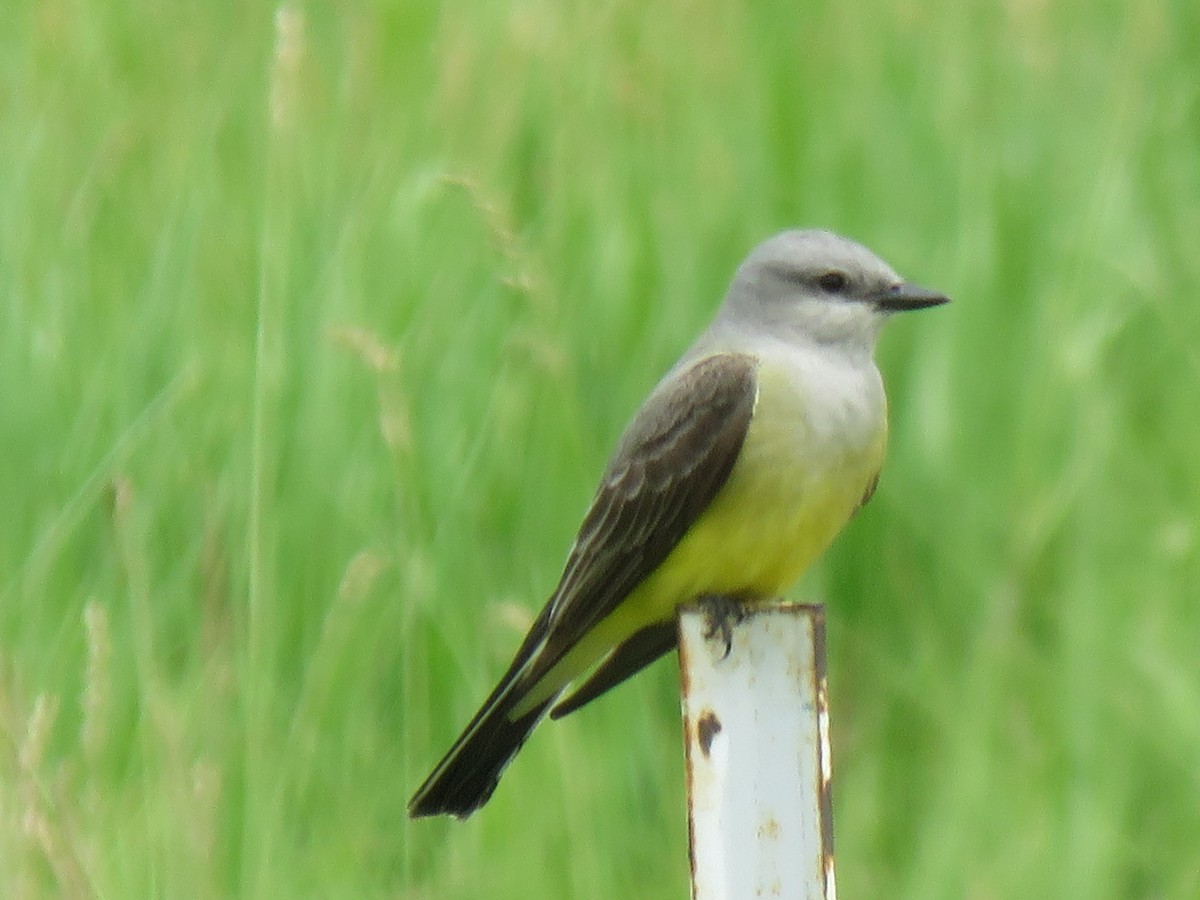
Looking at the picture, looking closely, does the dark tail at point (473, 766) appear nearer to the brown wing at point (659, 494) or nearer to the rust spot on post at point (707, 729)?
the brown wing at point (659, 494)

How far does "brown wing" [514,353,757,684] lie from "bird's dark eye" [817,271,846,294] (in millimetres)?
258

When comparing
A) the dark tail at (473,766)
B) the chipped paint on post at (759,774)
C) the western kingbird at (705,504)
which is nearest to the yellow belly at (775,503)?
the western kingbird at (705,504)

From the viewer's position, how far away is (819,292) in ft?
12.2

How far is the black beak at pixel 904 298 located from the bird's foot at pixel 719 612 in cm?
58

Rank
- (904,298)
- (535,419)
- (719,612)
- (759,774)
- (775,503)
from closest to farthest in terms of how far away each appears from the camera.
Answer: (759,774) → (719,612) → (775,503) → (904,298) → (535,419)

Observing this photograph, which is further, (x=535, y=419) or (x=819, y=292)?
(x=535, y=419)

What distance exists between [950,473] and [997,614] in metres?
0.39

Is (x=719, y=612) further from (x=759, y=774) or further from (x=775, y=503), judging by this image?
(x=759, y=774)

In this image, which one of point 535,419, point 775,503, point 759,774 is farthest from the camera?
point 535,419

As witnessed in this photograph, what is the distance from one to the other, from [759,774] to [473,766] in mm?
1082

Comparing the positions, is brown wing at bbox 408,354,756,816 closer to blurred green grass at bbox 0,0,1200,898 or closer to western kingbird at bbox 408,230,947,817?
western kingbird at bbox 408,230,947,817

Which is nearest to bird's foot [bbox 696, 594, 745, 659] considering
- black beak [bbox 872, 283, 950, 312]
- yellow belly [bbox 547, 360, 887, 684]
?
yellow belly [bbox 547, 360, 887, 684]

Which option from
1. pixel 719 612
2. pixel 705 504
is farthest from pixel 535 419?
pixel 719 612

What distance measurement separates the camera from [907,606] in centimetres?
435
